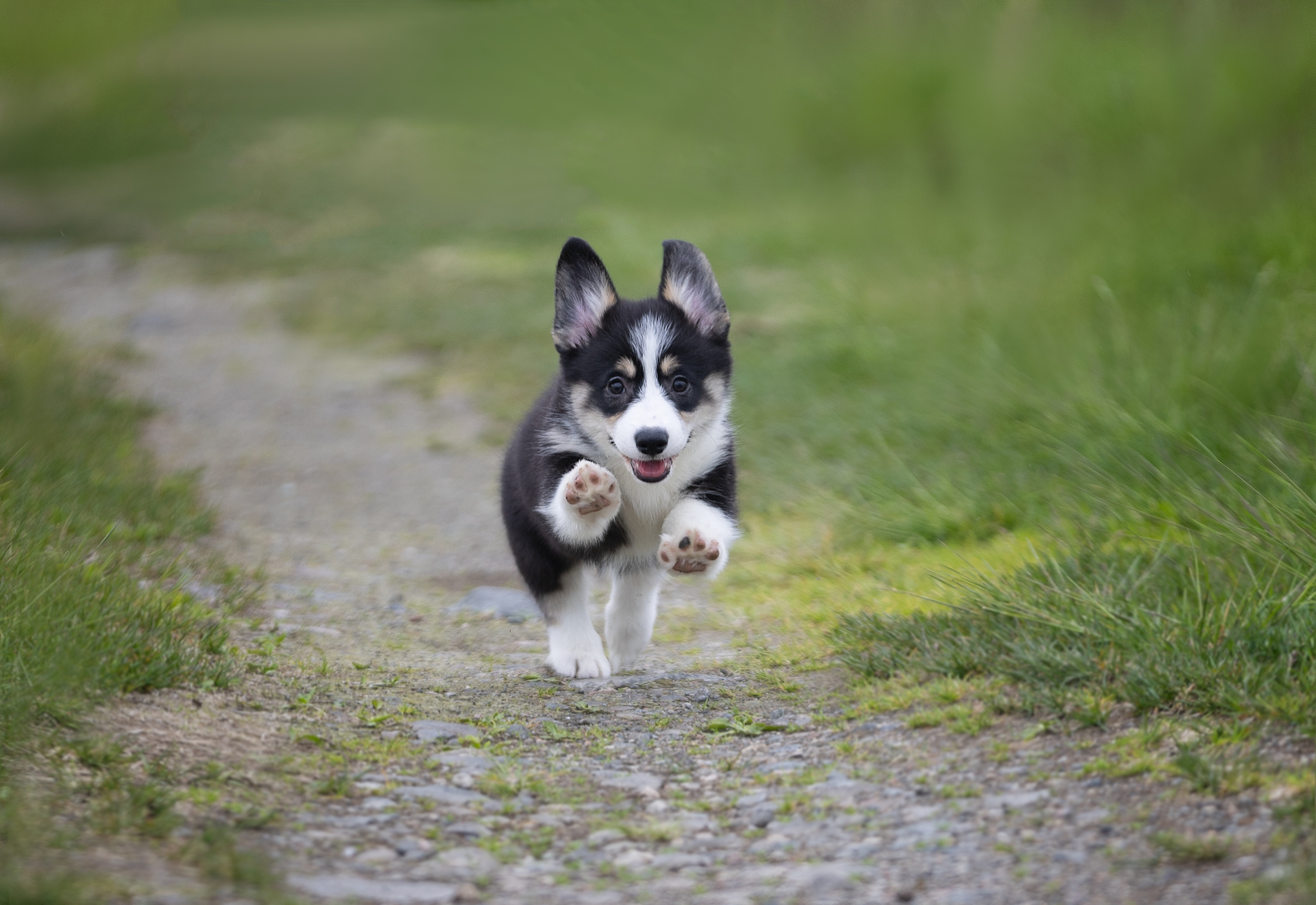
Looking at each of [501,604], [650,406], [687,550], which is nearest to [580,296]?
[650,406]

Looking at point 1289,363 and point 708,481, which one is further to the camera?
point 1289,363

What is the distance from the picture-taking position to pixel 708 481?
436cm

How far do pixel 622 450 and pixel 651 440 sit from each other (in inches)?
5.2

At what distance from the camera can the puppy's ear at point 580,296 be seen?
14.1ft

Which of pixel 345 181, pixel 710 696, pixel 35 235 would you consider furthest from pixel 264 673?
pixel 345 181

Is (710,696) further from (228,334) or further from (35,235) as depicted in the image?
(35,235)

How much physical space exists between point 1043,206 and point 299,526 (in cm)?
454

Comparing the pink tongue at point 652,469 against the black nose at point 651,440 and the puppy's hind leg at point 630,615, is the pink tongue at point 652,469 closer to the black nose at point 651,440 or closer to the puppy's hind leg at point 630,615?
the black nose at point 651,440

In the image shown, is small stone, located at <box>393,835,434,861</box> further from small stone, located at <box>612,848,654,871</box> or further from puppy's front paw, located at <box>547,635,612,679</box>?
puppy's front paw, located at <box>547,635,612,679</box>

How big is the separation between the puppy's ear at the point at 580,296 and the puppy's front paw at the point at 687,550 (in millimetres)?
850

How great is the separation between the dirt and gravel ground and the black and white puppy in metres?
0.23

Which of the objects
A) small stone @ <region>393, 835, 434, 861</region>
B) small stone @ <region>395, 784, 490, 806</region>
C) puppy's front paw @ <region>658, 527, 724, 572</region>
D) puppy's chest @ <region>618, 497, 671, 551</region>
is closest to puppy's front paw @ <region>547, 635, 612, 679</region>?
puppy's chest @ <region>618, 497, 671, 551</region>

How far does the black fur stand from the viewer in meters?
4.21

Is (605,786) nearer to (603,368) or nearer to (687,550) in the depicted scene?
(687,550)
